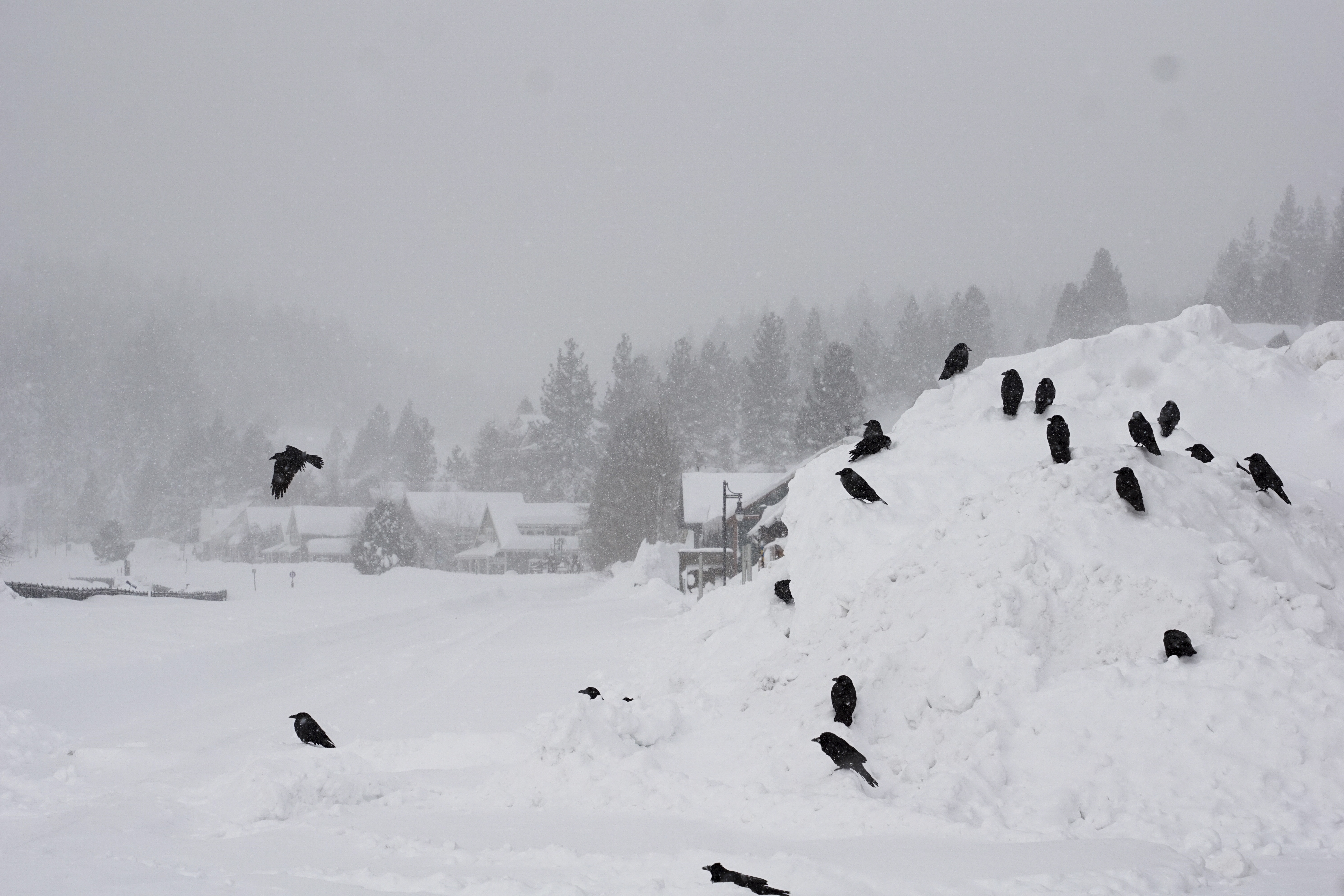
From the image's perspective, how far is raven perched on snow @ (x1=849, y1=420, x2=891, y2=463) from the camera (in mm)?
13695

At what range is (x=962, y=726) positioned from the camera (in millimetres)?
8328

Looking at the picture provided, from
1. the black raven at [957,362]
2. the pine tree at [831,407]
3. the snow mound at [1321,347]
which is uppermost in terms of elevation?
the pine tree at [831,407]

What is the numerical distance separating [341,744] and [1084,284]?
80.5 meters

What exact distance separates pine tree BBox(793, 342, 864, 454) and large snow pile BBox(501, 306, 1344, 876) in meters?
51.8

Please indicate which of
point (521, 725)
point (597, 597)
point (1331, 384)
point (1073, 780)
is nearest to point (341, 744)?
point (521, 725)

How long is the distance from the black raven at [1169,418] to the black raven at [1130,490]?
356cm

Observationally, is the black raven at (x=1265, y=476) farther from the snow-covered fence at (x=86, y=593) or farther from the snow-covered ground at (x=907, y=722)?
the snow-covered fence at (x=86, y=593)

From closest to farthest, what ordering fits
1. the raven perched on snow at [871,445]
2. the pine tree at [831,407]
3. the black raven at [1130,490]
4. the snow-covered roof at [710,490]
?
1. the black raven at [1130,490]
2. the raven perched on snow at [871,445]
3. the snow-covered roof at [710,490]
4. the pine tree at [831,407]

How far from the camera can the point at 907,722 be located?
8.78 metres

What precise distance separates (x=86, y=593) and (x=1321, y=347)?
40.0 m

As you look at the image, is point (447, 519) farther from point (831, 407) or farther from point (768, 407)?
point (831, 407)

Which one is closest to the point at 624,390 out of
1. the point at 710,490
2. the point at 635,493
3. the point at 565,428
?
the point at 565,428

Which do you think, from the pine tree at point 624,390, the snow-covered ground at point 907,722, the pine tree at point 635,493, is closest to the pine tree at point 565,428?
the pine tree at point 624,390

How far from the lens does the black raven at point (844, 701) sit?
8.78m
